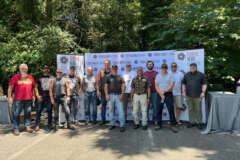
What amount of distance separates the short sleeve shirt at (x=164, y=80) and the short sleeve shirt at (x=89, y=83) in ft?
6.77

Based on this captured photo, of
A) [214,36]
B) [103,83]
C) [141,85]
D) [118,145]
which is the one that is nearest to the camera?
[118,145]

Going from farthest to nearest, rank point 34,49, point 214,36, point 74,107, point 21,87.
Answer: point 34,49 < point 214,36 < point 74,107 < point 21,87

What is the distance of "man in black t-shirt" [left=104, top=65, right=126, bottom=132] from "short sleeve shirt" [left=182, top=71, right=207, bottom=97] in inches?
78.0

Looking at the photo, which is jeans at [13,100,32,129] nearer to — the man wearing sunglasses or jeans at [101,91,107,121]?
the man wearing sunglasses

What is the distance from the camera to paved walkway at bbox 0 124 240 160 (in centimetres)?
378

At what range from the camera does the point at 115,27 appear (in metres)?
10.7

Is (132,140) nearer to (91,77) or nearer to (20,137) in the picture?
(91,77)

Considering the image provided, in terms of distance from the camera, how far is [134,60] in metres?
6.67

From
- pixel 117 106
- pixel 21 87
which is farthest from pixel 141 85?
pixel 21 87

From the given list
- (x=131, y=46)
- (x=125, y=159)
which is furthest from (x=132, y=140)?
(x=131, y=46)

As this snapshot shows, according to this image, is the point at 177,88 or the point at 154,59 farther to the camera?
the point at 154,59

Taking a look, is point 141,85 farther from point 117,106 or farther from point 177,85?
point 177,85

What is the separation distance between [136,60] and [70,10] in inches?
277

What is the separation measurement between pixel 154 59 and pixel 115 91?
75.7 inches
